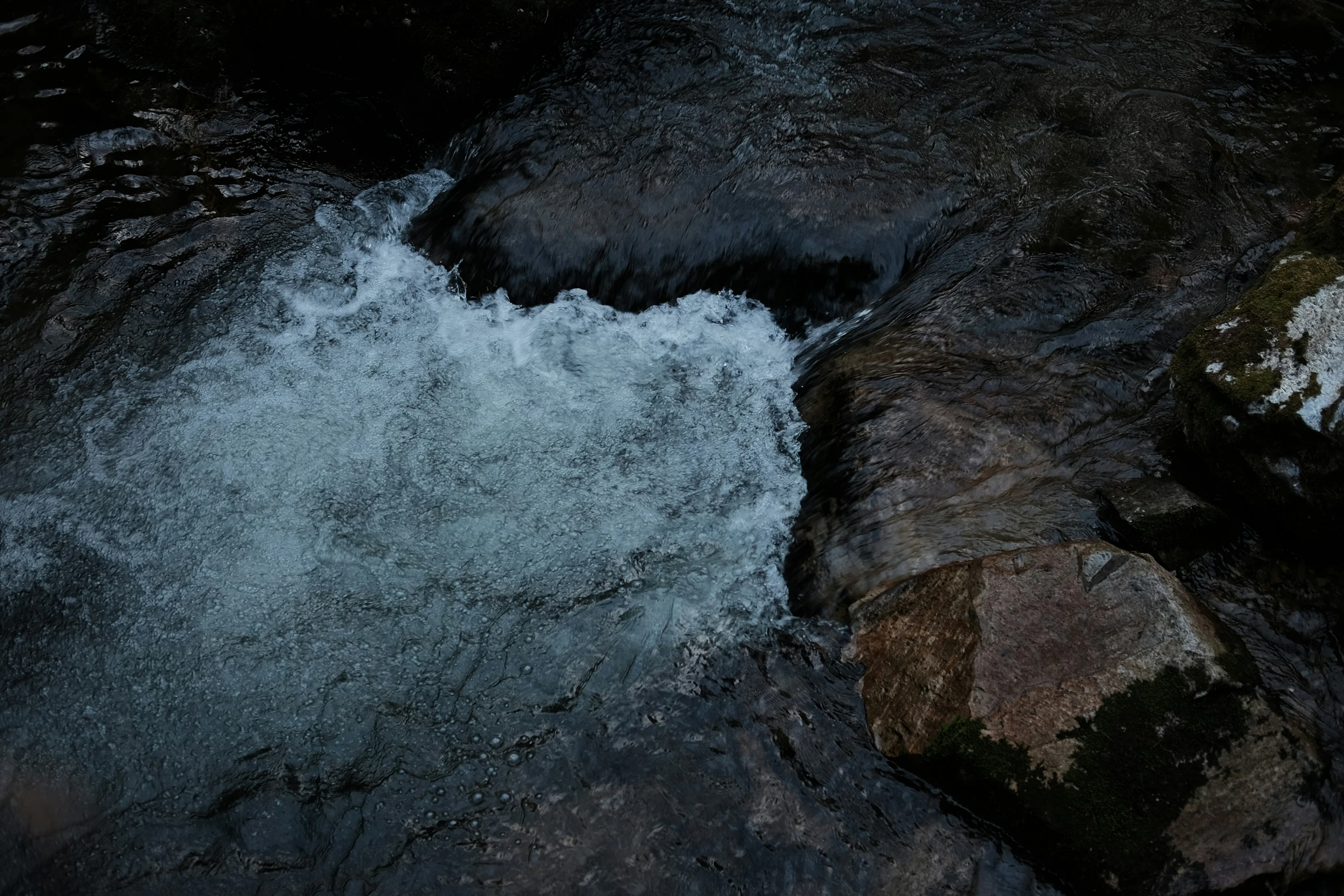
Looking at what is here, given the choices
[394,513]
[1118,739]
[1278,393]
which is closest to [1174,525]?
[1278,393]

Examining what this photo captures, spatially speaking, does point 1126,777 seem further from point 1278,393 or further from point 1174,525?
point 1278,393

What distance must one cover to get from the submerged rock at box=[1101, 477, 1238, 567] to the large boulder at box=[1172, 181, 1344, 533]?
0.16 metres

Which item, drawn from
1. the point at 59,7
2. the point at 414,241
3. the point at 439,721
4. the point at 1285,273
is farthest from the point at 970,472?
the point at 59,7

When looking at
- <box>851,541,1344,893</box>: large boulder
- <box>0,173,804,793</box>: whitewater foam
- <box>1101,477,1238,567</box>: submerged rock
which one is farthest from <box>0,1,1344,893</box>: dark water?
<box>851,541,1344,893</box>: large boulder

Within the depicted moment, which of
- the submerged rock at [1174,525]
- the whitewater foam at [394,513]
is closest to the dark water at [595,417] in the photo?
the whitewater foam at [394,513]

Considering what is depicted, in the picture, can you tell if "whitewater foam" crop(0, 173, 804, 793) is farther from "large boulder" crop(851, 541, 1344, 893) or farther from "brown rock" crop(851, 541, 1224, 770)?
"large boulder" crop(851, 541, 1344, 893)

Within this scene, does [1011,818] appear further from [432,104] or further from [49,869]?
[432,104]

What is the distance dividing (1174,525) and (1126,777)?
1.20m

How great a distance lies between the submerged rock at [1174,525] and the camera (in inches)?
160

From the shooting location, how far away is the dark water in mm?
3730

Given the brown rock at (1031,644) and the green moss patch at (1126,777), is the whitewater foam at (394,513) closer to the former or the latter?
the brown rock at (1031,644)

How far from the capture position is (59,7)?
6512mm

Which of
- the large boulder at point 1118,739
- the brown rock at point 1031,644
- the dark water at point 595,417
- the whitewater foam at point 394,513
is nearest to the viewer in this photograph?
the large boulder at point 1118,739

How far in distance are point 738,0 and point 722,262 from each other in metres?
2.50
